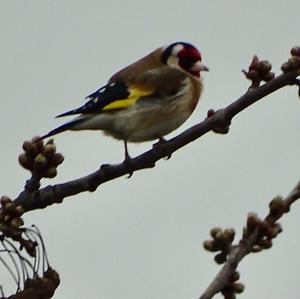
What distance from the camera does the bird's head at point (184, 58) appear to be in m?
7.17

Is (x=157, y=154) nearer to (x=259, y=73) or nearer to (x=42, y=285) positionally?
(x=259, y=73)

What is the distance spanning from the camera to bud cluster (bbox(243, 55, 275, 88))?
386cm

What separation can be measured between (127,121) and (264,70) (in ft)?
7.83

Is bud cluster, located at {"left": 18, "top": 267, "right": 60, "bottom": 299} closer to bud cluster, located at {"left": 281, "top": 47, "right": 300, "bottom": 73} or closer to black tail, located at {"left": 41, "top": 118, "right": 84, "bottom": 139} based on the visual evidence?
bud cluster, located at {"left": 281, "top": 47, "right": 300, "bottom": 73}

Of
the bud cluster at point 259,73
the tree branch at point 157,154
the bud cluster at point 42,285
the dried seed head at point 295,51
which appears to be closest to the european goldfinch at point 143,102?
the tree branch at point 157,154

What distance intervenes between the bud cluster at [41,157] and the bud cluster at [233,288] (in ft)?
3.93

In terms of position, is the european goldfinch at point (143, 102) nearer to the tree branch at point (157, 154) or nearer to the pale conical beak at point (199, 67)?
the pale conical beak at point (199, 67)

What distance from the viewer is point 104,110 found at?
5.93 m

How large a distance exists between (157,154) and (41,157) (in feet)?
1.78

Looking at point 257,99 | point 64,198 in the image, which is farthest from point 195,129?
point 64,198

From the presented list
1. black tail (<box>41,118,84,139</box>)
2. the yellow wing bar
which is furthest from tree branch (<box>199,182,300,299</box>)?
the yellow wing bar

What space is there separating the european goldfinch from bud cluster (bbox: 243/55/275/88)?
184cm

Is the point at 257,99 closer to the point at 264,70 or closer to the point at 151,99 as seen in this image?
the point at 264,70

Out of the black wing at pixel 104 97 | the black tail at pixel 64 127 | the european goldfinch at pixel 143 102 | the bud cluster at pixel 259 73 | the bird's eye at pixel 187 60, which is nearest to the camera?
the bud cluster at pixel 259 73
